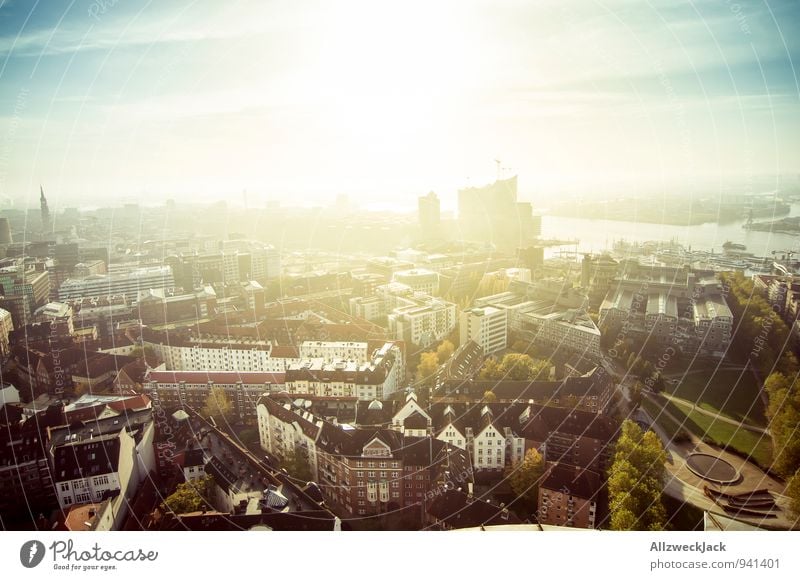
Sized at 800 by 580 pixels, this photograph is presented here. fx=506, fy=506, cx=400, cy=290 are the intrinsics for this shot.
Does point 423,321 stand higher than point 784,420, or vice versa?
point 423,321

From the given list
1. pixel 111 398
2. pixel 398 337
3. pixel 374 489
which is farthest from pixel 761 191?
pixel 111 398

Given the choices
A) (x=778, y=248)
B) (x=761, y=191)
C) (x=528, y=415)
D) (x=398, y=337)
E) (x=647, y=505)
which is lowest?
(x=647, y=505)

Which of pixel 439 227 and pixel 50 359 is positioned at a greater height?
pixel 439 227

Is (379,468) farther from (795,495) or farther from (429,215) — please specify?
(429,215)

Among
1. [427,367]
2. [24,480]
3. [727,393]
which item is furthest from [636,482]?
[24,480]

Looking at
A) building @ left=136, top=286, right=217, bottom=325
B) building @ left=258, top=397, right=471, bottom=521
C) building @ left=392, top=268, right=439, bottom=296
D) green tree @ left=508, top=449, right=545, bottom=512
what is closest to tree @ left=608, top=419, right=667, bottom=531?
green tree @ left=508, top=449, right=545, bottom=512

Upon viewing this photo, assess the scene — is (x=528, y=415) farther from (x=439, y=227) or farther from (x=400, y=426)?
(x=439, y=227)

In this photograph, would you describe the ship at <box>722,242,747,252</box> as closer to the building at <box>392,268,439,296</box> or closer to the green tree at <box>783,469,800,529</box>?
the building at <box>392,268,439,296</box>
